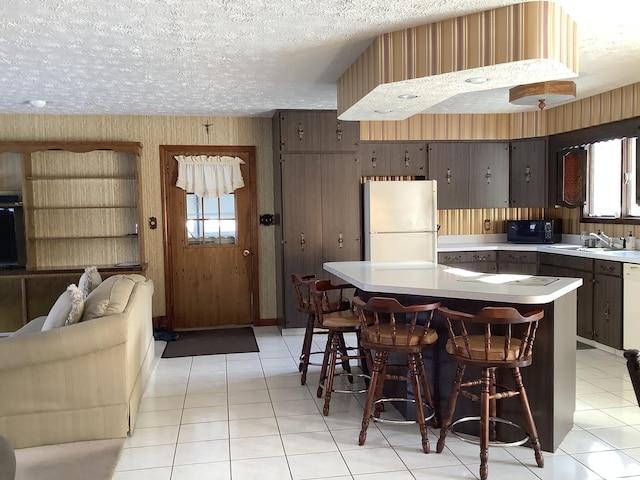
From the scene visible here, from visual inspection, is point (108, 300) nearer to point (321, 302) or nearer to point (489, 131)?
point (321, 302)

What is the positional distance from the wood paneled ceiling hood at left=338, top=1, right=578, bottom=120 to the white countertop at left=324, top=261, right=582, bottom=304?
1.25 meters

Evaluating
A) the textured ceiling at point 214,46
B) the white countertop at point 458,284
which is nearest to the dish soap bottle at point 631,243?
the textured ceiling at point 214,46

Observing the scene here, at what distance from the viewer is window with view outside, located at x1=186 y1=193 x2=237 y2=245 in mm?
6438

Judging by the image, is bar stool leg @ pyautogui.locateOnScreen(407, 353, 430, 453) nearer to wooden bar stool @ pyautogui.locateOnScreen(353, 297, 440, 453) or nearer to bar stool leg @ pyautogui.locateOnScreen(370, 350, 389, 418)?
wooden bar stool @ pyautogui.locateOnScreen(353, 297, 440, 453)

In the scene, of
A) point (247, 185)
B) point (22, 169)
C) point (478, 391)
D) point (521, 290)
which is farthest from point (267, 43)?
point (22, 169)

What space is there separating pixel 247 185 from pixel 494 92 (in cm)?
294

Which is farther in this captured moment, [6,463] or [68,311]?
[68,311]

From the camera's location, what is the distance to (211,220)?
256 inches

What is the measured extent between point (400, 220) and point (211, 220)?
88.3 inches

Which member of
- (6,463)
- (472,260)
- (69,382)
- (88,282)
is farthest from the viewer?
(472,260)

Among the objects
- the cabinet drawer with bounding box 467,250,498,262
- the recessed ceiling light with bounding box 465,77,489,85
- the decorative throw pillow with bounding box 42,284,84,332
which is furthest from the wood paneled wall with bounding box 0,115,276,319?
the recessed ceiling light with bounding box 465,77,489,85

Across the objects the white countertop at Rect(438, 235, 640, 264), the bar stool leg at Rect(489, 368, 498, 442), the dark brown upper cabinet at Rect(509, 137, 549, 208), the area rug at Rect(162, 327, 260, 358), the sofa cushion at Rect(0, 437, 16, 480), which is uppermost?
the dark brown upper cabinet at Rect(509, 137, 549, 208)

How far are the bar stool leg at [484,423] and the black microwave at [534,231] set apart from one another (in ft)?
12.8

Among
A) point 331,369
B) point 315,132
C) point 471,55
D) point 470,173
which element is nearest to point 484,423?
point 331,369
